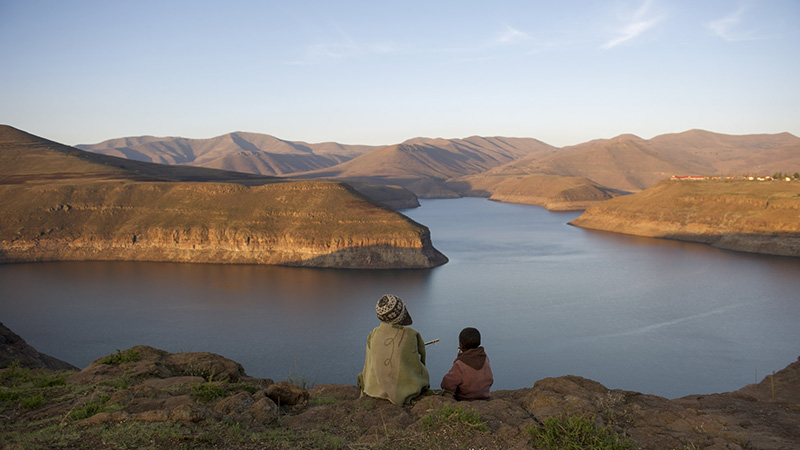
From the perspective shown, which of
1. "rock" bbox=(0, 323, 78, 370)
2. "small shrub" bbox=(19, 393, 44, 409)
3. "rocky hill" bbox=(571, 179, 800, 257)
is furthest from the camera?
"rocky hill" bbox=(571, 179, 800, 257)

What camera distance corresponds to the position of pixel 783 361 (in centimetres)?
2872

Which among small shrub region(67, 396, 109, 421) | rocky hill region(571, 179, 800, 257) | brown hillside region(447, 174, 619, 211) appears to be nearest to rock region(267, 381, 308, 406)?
small shrub region(67, 396, 109, 421)

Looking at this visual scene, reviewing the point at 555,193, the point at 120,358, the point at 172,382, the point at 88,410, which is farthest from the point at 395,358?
the point at 555,193

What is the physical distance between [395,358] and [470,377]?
1.29m

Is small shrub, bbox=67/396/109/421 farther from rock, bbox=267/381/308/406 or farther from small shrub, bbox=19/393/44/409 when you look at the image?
rock, bbox=267/381/308/406

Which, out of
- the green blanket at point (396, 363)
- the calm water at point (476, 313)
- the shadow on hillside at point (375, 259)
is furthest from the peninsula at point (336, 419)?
the shadow on hillside at point (375, 259)

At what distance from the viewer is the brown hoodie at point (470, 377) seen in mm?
7562

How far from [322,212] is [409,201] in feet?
312

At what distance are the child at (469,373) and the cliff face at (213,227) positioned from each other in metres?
50.0

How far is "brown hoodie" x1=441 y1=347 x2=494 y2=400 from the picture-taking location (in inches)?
298

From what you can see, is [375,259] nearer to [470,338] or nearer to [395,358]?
[470,338]

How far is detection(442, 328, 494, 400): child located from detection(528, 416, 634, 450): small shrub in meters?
Answer: 1.58

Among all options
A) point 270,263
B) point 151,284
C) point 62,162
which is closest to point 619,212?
point 270,263

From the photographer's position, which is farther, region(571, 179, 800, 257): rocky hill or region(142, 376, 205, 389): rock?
region(571, 179, 800, 257): rocky hill
